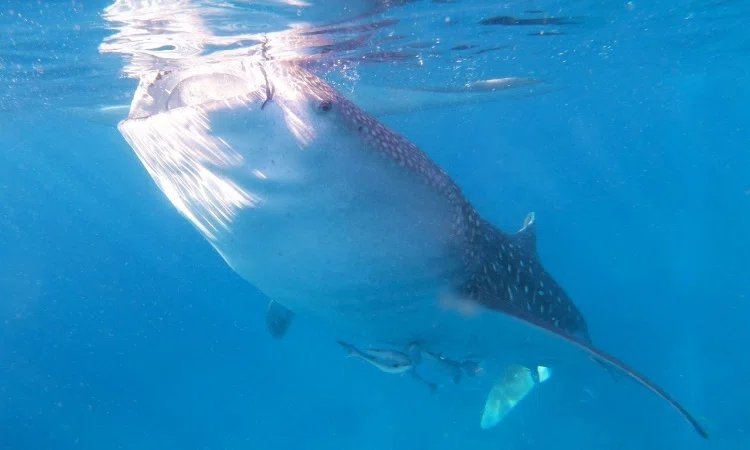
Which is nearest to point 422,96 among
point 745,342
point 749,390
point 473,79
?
point 473,79

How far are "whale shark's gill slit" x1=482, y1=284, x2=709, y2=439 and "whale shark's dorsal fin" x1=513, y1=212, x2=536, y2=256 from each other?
1.93 m

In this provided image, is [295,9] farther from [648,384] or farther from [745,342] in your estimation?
[745,342]

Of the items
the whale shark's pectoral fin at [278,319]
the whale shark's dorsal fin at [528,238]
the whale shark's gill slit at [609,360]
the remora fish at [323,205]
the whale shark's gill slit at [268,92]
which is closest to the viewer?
the whale shark's gill slit at [268,92]

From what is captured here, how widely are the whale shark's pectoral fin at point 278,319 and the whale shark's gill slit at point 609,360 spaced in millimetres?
3247

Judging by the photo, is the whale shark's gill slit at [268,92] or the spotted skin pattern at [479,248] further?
the spotted skin pattern at [479,248]

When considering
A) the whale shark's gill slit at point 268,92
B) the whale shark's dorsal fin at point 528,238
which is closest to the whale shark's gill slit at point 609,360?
the whale shark's dorsal fin at point 528,238

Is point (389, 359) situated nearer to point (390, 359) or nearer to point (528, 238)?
point (390, 359)

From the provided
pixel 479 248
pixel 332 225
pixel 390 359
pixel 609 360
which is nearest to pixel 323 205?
pixel 332 225

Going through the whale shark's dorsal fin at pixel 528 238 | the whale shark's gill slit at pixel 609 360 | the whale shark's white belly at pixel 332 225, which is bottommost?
the whale shark's dorsal fin at pixel 528 238

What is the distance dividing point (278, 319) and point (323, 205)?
13.7 feet

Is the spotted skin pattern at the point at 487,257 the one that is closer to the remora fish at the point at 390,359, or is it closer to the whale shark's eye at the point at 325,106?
the whale shark's eye at the point at 325,106

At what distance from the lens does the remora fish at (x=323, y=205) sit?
223 centimetres

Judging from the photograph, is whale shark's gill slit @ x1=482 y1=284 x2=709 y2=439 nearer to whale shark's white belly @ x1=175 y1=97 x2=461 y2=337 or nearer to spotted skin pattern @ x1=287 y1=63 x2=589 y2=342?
spotted skin pattern @ x1=287 y1=63 x2=589 y2=342

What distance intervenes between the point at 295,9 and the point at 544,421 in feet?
43.8
